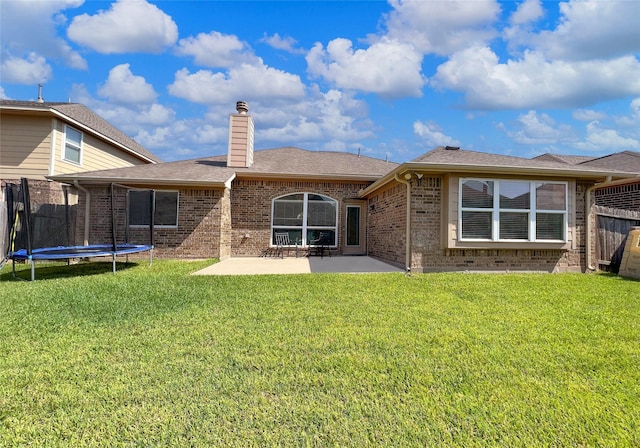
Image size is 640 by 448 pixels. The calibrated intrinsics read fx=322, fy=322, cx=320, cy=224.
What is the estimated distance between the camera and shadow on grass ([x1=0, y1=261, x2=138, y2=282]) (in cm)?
762

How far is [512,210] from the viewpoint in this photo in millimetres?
8086

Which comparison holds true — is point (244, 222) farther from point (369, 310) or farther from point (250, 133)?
point (369, 310)

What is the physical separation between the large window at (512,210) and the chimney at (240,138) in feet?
25.8

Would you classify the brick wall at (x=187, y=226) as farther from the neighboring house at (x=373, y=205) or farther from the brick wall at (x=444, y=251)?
the brick wall at (x=444, y=251)

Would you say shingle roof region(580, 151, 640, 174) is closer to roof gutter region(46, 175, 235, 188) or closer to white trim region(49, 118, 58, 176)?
roof gutter region(46, 175, 235, 188)

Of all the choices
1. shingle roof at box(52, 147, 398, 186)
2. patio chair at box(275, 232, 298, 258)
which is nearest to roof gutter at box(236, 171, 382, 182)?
shingle roof at box(52, 147, 398, 186)

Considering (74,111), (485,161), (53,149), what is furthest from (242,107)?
(485,161)

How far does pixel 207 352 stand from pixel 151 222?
24.8 feet

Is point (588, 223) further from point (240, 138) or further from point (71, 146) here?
point (71, 146)

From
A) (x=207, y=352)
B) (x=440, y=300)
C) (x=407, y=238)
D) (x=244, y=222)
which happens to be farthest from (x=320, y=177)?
(x=207, y=352)

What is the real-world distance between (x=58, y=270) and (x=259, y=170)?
6.57 meters

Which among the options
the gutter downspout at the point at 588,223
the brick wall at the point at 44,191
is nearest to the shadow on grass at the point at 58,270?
the brick wall at the point at 44,191

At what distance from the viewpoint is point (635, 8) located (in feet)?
30.8

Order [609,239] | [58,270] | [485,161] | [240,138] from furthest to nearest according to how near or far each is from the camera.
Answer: [240,138] → [609,239] → [58,270] → [485,161]
